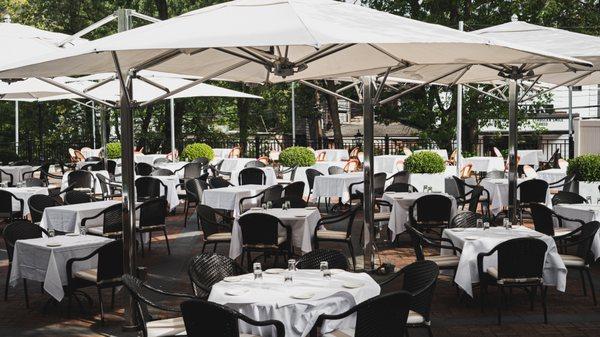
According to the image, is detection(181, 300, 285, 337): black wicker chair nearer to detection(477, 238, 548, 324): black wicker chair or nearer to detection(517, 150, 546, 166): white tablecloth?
detection(477, 238, 548, 324): black wicker chair

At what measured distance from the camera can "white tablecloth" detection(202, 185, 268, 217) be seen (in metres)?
13.8

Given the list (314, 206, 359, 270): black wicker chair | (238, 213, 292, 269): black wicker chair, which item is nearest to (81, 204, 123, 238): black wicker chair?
(238, 213, 292, 269): black wicker chair

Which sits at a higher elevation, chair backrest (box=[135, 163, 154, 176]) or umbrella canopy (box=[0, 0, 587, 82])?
umbrella canopy (box=[0, 0, 587, 82])

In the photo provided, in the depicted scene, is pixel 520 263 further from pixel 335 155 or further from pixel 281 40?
pixel 335 155

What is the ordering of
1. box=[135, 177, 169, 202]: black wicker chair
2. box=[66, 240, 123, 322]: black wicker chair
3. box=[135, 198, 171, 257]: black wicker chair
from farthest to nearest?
box=[135, 177, 169, 202]: black wicker chair, box=[135, 198, 171, 257]: black wicker chair, box=[66, 240, 123, 322]: black wicker chair

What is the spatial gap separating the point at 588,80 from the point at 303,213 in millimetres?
6478

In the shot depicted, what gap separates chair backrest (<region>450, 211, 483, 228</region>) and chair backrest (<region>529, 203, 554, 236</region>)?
112 centimetres

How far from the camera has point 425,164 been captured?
16578 millimetres

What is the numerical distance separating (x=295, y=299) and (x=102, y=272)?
3.16 metres

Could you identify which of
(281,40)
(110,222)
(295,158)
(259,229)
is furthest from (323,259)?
(295,158)

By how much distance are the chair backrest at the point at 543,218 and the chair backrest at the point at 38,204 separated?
6.91m

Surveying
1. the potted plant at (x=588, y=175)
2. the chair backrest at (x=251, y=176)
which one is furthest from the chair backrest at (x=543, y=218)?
the chair backrest at (x=251, y=176)

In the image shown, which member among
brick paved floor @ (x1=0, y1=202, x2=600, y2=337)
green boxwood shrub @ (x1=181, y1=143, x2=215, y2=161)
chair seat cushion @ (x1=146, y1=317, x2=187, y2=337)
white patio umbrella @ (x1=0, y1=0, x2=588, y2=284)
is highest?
white patio umbrella @ (x1=0, y1=0, x2=588, y2=284)

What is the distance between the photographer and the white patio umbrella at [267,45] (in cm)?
593
